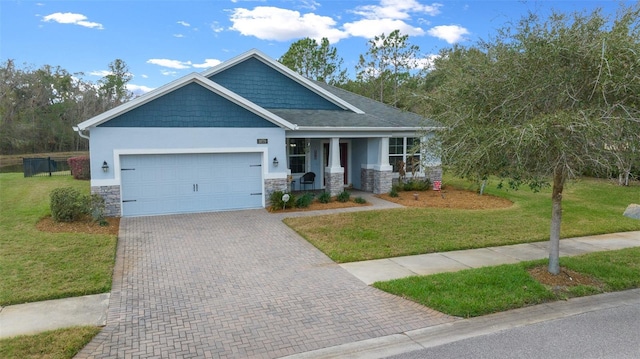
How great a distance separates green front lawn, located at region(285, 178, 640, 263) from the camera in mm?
9086

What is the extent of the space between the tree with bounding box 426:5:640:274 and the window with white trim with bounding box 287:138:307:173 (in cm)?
1079

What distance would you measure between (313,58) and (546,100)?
114ft

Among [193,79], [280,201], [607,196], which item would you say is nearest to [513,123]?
[280,201]

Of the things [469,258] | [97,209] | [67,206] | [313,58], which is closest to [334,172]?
[469,258]

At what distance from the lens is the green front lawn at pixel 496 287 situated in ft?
19.4

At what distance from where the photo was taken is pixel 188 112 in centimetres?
1264

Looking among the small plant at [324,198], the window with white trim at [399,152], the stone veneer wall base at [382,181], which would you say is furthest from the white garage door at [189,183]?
the window with white trim at [399,152]

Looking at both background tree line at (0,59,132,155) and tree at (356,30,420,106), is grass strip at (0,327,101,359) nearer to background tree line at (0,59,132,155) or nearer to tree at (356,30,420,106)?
tree at (356,30,420,106)

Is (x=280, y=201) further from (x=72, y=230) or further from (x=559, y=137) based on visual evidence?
(x=559, y=137)

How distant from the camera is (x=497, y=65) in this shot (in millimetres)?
6363

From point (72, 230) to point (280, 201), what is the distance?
6092mm

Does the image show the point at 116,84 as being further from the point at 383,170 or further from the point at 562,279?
the point at 562,279

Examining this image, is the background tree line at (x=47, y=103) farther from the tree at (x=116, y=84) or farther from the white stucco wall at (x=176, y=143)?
the white stucco wall at (x=176, y=143)

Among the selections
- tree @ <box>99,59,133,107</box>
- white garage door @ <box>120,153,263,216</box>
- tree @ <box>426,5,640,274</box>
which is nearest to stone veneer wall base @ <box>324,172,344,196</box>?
white garage door @ <box>120,153,263,216</box>
